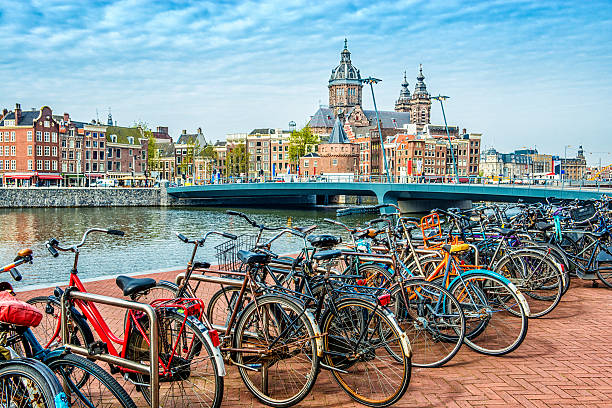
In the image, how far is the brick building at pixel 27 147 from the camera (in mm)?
59562

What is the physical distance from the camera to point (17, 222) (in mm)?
34125

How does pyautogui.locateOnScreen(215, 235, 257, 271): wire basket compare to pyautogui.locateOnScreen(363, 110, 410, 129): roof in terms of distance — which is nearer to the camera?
pyautogui.locateOnScreen(215, 235, 257, 271): wire basket

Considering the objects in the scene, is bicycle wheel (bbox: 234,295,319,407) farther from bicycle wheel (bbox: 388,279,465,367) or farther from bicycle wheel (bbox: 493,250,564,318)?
bicycle wheel (bbox: 493,250,564,318)

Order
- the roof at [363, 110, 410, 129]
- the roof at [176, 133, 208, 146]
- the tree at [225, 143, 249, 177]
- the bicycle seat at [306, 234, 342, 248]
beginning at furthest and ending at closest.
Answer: the roof at [363, 110, 410, 129], the roof at [176, 133, 208, 146], the tree at [225, 143, 249, 177], the bicycle seat at [306, 234, 342, 248]

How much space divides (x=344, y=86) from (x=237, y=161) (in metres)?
37.4

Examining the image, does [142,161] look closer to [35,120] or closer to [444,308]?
[35,120]

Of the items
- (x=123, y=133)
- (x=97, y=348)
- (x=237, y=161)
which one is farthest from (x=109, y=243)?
(x=237, y=161)

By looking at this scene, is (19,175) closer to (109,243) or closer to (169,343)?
(109,243)

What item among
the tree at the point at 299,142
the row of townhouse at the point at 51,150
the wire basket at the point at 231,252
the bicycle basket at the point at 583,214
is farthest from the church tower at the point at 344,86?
the wire basket at the point at 231,252

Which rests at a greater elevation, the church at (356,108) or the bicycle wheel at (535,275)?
the church at (356,108)

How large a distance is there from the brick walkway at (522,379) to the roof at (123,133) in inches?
2840

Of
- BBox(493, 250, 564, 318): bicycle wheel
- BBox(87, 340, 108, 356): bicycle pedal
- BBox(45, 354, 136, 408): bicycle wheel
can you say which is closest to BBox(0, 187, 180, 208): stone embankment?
BBox(493, 250, 564, 318): bicycle wheel

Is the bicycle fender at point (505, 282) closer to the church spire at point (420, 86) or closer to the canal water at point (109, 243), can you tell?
the canal water at point (109, 243)

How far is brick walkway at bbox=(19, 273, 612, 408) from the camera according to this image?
12.6ft
